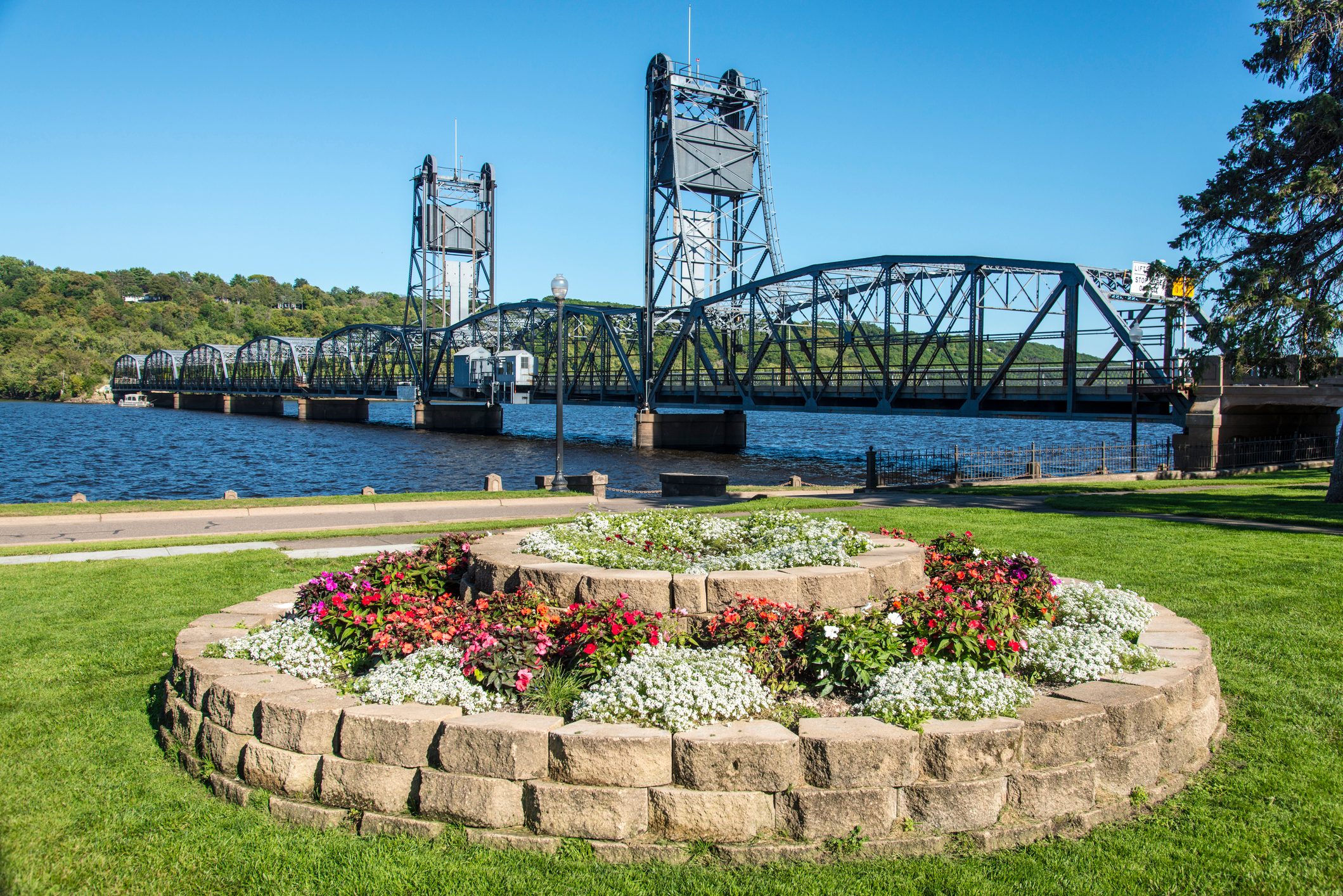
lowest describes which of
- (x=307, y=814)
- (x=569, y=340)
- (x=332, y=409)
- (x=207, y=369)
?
→ (x=307, y=814)

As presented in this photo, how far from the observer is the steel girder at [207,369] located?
16012cm

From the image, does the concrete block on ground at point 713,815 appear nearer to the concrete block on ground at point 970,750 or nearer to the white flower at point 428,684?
the concrete block on ground at point 970,750

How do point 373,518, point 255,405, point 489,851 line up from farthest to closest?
point 255,405 → point 373,518 → point 489,851

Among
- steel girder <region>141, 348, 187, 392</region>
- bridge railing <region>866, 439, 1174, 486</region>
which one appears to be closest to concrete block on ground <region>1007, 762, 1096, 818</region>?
bridge railing <region>866, 439, 1174, 486</region>

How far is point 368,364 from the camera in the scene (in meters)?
126

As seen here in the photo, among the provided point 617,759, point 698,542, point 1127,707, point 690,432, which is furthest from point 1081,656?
point 690,432

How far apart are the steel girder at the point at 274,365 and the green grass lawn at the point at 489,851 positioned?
139 meters

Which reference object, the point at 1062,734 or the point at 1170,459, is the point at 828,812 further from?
the point at 1170,459

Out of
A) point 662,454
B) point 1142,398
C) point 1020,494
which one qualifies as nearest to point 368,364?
point 662,454

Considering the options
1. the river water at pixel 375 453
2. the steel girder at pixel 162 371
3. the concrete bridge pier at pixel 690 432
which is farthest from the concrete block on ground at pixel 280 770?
the steel girder at pixel 162 371

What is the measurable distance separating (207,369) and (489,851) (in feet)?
601

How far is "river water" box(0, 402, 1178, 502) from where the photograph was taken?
161ft

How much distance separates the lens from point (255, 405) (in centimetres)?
15138

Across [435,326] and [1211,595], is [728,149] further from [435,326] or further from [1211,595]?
[1211,595]
